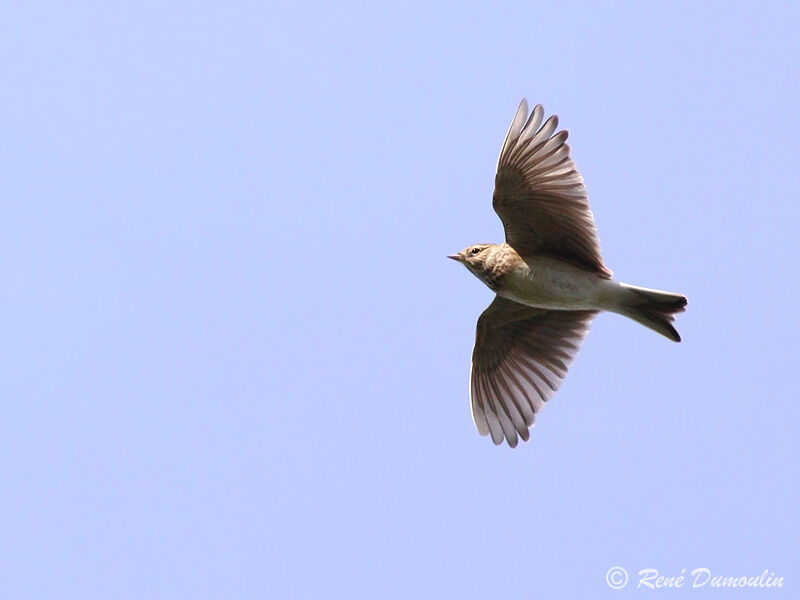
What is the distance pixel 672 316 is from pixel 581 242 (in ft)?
3.96

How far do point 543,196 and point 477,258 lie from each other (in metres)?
1.19

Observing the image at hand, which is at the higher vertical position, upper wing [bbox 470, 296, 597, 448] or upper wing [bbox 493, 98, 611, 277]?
upper wing [bbox 493, 98, 611, 277]

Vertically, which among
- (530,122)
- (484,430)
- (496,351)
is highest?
(530,122)

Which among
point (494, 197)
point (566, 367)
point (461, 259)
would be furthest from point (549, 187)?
point (566, 367)

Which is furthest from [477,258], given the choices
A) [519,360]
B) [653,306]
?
[653,306]

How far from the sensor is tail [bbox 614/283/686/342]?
12.4 meters

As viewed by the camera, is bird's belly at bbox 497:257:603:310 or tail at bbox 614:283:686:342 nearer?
tail at bbox 614:283:686:342

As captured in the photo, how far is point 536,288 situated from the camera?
42.7ft

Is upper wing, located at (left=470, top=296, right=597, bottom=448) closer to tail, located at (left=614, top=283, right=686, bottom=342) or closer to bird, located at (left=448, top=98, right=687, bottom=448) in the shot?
bird, located at (left=448, top=98, right=687, bottom=448)

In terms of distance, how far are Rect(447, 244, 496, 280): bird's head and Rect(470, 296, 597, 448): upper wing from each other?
641 millimetres

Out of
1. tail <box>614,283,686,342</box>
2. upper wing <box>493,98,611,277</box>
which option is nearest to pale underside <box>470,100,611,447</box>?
upper wing <box>493,98,611,277</box>

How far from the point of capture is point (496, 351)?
47.0 feet

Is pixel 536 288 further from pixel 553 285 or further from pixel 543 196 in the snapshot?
pixel 543 196

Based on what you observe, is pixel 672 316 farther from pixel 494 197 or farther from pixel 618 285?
pixel 494 197
